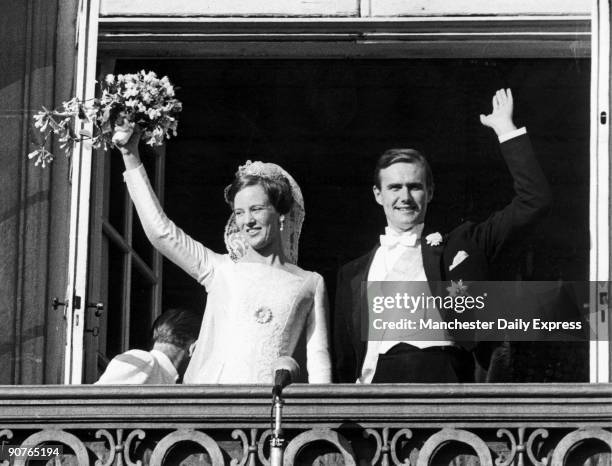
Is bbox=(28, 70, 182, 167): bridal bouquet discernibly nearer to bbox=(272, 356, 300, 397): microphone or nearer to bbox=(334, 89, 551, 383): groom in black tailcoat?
bbox=(334, 89, 551, 383): groom in black tailcoat

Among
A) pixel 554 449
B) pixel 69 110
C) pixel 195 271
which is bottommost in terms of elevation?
pixel 554 449

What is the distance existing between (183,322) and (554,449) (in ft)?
6.05

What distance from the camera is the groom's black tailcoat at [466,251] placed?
9922 mm

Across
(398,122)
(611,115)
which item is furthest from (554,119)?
(611,115)

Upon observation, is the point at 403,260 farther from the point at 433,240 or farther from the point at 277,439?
the point at 277,439

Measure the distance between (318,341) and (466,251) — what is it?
0.79 metres

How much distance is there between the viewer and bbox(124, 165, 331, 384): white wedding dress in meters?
9.69

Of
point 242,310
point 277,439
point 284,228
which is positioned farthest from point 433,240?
point 277,439

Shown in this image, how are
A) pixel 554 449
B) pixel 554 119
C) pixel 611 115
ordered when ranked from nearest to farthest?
1. pixel 554 449
2. pixel 611 115
3. pixel 554 119

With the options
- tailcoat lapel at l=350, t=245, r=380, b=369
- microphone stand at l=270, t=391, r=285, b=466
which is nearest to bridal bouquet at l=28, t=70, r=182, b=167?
tailcoat lapel at l=350, t=245, r=380, b=369

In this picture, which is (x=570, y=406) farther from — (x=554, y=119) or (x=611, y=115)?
(x=554, y=119)

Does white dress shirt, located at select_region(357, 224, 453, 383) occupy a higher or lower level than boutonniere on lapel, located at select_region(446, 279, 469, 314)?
higher

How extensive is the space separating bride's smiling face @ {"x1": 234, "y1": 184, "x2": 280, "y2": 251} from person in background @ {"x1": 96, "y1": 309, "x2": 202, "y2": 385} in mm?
440

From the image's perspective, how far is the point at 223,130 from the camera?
39.4 ft
